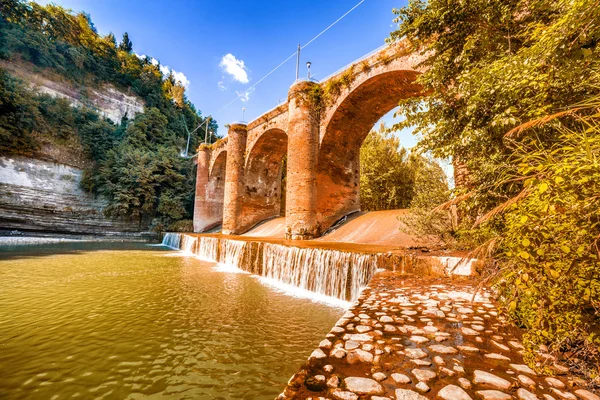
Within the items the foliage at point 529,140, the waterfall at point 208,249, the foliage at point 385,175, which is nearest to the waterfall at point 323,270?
the foliage at point 529,140

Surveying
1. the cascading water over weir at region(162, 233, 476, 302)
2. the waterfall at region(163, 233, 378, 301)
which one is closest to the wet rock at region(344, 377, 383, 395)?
the cascading water over weir at region(162, 233, 476, 302)

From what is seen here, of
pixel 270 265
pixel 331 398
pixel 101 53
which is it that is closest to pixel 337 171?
pixel 270 265

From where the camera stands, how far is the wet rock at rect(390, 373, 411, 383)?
131cm

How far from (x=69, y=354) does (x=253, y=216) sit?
15.4 metres

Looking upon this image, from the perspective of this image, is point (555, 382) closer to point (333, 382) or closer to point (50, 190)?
point (333, 382)

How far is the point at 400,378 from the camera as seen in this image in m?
1.33

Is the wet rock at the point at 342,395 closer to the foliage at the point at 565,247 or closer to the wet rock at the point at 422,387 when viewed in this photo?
the wet rock at the point at 422,387

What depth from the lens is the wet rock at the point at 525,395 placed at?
3.83ft

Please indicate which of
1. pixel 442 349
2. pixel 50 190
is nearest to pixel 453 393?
pixel 442 349

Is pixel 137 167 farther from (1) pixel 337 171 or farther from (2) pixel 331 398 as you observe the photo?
(2) pixel 331 398

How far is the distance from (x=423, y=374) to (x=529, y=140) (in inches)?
120

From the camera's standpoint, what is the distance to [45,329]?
123 inches

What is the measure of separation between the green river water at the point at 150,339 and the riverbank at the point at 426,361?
823 millimetres

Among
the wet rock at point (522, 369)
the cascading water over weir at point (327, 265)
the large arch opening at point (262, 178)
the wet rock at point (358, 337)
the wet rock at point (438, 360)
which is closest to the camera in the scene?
the wet rock at point (522, 369)
